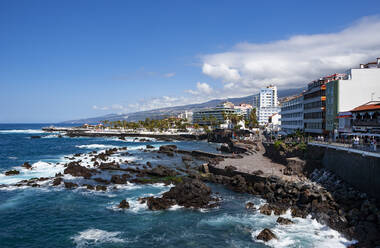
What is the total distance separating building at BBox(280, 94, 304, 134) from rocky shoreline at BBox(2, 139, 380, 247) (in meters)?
30.6

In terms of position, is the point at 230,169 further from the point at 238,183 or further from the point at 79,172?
the point at 79,172

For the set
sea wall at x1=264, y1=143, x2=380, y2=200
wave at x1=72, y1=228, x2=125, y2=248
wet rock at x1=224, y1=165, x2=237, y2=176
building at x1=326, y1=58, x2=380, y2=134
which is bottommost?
wave at x1=72, y1=228, x2=125, y2=248

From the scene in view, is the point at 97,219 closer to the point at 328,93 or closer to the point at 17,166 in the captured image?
the point at 17,166

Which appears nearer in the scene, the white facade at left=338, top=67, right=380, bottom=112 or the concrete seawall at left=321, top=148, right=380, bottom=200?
the concrete seawall at left=321, top=148, right=380, bottom=200

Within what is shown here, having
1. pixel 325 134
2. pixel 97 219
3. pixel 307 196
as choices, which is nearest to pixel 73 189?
pixel 97 219

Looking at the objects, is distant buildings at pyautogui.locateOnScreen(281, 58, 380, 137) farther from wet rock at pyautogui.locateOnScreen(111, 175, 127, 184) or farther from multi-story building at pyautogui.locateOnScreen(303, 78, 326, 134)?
wet rock at pyautogui.locateOnScreen(111, 175, 127, 184)

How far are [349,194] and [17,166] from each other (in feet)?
181

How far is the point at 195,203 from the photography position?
2852 centimetres

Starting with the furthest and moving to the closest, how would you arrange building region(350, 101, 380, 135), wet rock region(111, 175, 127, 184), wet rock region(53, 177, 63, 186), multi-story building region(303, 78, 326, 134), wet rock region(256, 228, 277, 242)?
multi-story building region(303, 78, 326, 134)
wet rock region(111, 175, 127, 184)
wet rock region(53, 177, 63, 186)
building region(350, 101, 380, 135)
wet rock region(256, 228, 277, 242)

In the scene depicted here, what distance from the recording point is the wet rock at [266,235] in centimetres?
2050

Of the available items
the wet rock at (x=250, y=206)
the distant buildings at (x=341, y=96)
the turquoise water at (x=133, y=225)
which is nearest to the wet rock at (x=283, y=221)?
the turquoise water at (x=133, y=225)

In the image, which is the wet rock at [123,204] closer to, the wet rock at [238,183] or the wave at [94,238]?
the wave at [94,238]

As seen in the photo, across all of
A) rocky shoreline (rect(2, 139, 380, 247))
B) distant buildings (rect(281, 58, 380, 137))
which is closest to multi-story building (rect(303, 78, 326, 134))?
distant buildings (rect(281, 58, 380, 137))

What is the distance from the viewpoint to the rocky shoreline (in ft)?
70.4
